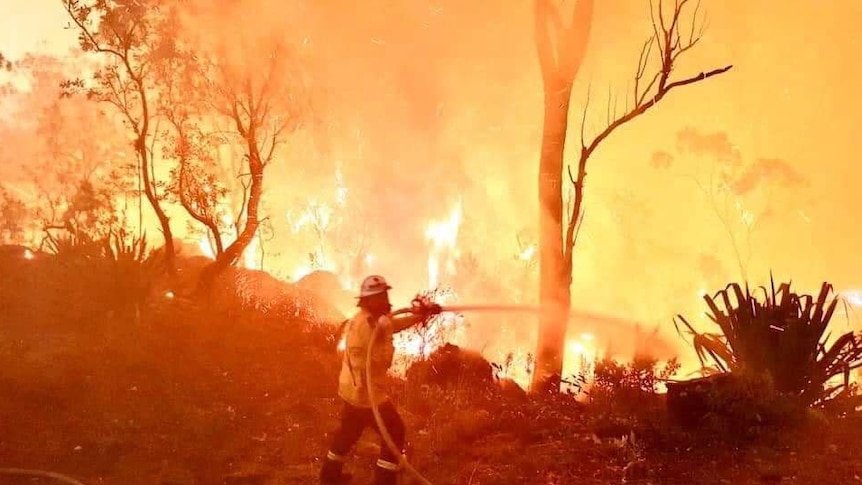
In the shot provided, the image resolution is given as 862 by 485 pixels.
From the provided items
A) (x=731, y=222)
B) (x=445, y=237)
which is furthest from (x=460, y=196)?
(x=731, y=222)

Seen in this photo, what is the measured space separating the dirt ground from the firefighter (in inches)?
30.8

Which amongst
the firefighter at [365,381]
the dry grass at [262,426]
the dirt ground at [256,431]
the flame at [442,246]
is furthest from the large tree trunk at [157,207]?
the flame at [442,246]

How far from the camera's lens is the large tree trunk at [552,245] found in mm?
9227

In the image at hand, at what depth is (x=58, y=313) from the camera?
1114 cm

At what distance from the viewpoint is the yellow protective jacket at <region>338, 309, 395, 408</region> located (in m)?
5.30

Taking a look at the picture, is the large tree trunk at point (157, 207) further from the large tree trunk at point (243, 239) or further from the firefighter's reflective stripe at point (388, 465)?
the firefighter's reflective stripe at point (388, 465)

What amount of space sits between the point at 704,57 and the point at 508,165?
18914 millimetres

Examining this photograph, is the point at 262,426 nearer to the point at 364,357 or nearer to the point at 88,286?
the point at 364,357

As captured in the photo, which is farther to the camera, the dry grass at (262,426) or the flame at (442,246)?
the flame at (442,246)

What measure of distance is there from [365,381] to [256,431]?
2.88 m

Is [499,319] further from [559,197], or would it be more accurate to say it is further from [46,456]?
[46,456]

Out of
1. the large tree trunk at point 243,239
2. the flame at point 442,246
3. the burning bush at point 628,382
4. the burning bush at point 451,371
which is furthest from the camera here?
the flame at point 442,246

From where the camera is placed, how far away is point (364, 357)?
5.30m

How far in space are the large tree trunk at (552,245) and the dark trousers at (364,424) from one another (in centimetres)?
419
